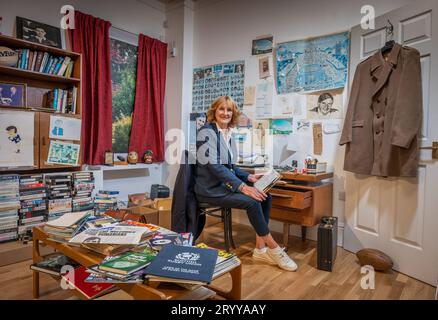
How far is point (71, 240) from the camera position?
1303 mm

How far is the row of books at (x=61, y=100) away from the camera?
8.68 feet

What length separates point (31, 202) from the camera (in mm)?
2320

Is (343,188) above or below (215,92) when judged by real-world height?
below

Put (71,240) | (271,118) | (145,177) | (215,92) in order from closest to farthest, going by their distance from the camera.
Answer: (71,240), (271,118), (215,92), (145,177)

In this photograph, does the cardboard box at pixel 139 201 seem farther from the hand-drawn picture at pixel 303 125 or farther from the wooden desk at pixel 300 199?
the hand-drawn picture at pixel 303 125

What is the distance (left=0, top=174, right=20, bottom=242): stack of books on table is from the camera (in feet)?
7.15

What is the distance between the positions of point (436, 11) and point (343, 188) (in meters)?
1.43

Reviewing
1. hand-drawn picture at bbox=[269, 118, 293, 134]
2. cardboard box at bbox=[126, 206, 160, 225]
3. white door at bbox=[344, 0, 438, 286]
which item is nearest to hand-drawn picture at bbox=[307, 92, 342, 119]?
hand-drawn picture at bbox=[269, 118, 293, 134]

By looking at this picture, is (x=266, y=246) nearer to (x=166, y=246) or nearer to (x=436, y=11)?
(x=166, y=246)

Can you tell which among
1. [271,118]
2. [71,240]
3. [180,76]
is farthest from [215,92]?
[71,240]

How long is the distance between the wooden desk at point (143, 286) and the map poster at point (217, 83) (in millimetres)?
2339

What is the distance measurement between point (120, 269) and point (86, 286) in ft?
1.21
